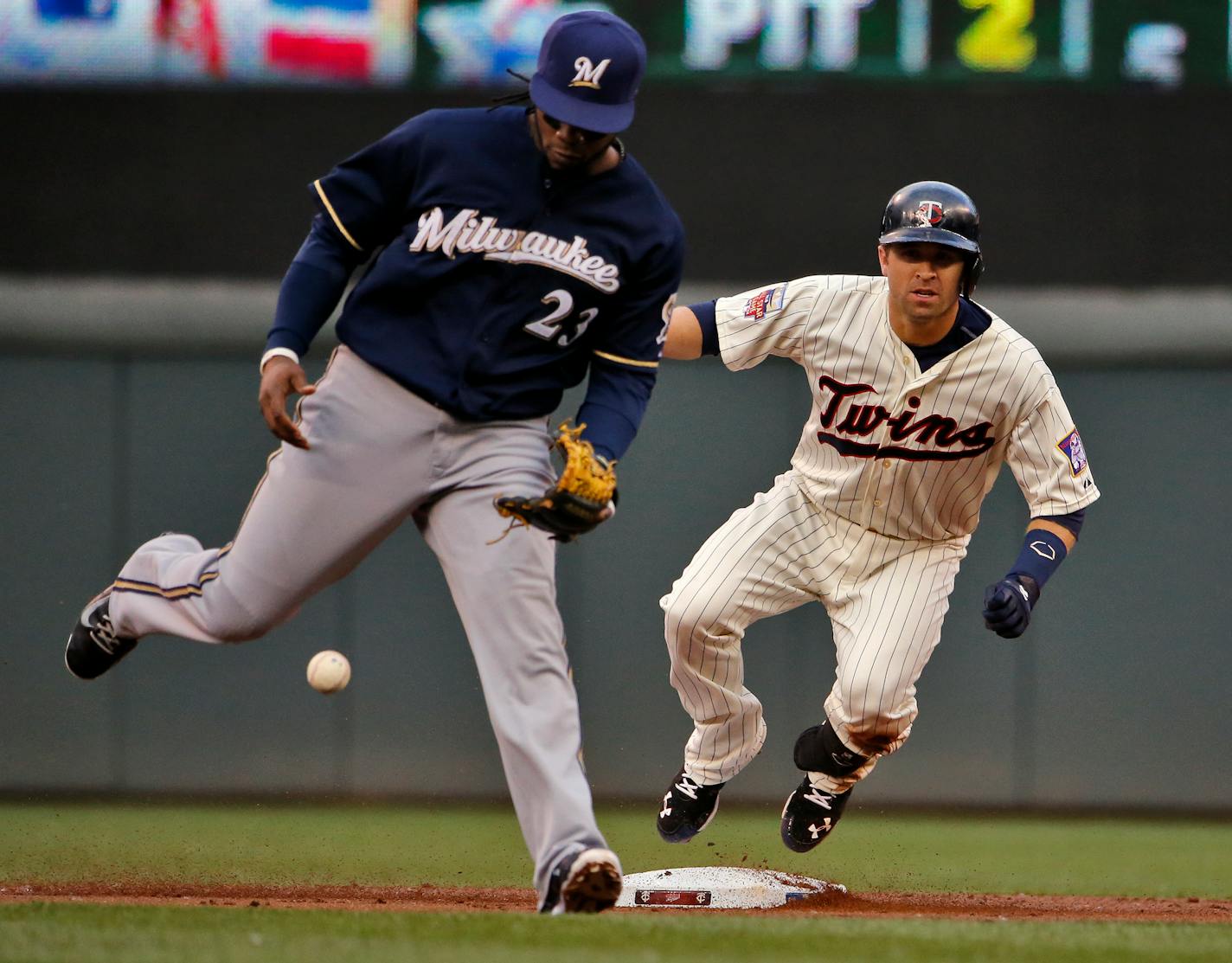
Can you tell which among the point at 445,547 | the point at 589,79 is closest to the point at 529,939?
the point at 445,547

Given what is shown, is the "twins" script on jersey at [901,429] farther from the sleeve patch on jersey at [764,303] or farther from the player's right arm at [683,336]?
the player's right arm at [683,336]

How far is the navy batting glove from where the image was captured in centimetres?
372

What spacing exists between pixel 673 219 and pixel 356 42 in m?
3.99

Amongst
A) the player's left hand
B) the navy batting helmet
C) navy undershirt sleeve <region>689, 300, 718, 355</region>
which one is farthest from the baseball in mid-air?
the navy batting helmet

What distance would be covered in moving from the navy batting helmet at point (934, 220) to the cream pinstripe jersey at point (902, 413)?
0.22 meters

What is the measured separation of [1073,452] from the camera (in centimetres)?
409

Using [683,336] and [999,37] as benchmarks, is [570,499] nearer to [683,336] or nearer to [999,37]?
[683,336]

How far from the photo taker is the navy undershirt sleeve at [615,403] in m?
3.32

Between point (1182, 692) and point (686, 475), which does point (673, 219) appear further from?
point (1182, 692)

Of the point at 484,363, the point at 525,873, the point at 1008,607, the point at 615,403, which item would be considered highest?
the point at 484,363

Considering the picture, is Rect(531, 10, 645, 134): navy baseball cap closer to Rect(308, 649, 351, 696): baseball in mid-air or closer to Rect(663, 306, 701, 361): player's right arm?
Rect(663, 306, 701, 361): player's right arm

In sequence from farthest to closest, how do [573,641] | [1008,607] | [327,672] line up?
[573,641] → [327,672] → [1008,607]

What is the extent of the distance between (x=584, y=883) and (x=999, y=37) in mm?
4764

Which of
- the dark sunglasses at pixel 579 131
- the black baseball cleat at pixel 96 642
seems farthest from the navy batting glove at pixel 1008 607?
the black baseball cleat at pixel 96 642
